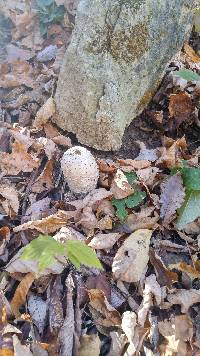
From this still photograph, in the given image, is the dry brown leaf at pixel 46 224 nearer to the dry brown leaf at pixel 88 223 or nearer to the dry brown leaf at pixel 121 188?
the dry brown leaf at pixel 88 223

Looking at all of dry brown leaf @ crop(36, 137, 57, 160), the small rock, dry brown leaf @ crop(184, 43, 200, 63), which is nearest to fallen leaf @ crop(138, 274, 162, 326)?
dry brown leaf @ crop(36, 137, 57, 160)

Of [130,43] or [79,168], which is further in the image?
[130,43]

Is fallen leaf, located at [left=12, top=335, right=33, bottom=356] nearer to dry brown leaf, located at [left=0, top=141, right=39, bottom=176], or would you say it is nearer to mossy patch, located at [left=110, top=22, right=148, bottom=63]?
dry brown leaf, located at [left=0, top=141, right=39, bottom=176]

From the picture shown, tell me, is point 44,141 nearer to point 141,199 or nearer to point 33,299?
point 141,199

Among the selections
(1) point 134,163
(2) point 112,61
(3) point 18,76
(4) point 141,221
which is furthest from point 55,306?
(3) point 18,76

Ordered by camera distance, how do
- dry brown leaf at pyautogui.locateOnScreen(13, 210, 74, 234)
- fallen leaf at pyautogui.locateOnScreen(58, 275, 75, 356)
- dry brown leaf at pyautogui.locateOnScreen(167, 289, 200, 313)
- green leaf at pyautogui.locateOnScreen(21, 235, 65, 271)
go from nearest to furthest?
1. green leaf at pyautogui.locateOnScreen(21, 235, 65, 271)
2. fallen leaf at pyautogui.locateOnScreen(58, 275, 75, 356)
3. dry brown leaf at pyautogui.locateOnScreen(167, 289, 200, 313)
4. dry brown leaf at pyautogui.locateOnScreen(13, 210, 74, 234)

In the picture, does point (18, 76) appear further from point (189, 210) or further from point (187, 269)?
point (187, 269)

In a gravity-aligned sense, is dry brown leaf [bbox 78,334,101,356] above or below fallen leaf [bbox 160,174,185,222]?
below
